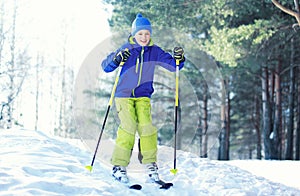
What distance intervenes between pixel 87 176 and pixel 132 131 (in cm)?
77

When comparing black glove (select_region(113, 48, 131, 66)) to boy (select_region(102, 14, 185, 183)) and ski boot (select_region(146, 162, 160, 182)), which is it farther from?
ski boot (select_region(146, 162, 160, 182))

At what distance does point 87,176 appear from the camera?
4.23m

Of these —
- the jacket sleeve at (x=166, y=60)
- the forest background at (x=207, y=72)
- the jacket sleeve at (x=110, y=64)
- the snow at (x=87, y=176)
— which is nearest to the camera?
the snow at (x=87, y=176)

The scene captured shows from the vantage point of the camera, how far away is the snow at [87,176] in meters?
3.48

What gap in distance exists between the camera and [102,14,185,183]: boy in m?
4.11

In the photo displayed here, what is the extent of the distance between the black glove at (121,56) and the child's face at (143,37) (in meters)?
0.25

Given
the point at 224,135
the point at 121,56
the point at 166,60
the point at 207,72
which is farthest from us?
the point at 224,135

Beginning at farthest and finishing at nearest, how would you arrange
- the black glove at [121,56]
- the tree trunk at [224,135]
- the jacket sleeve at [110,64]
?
1. the tree trunk at [224,135]
2. the jacket sleeve at [110,64]
3. the black glove at [121,56]

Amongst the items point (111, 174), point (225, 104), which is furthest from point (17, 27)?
point (111, 174)

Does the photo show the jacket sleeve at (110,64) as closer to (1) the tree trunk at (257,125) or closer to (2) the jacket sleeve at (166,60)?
(2) the jacket sleeve at (166,60)

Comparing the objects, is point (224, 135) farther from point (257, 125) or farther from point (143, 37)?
point (143, 37)

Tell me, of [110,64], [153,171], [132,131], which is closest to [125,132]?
[132,131]

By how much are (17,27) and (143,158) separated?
43.4ft

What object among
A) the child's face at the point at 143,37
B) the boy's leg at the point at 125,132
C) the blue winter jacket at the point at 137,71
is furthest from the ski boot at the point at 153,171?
the child's face at the point at 143,37
